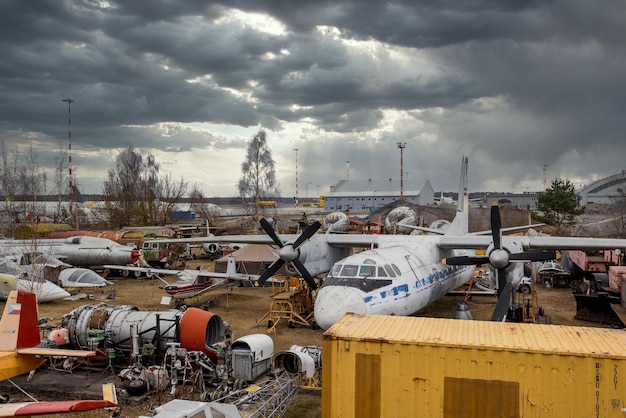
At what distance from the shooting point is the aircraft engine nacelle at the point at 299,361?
1380 cm

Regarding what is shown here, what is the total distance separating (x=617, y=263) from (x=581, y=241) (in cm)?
1373

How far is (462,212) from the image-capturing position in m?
30.1

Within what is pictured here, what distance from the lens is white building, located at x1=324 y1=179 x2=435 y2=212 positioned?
357 feet

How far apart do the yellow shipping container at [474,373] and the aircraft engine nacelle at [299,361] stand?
11.5 ft

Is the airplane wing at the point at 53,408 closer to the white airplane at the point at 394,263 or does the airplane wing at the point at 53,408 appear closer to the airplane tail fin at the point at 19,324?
the airplane tail fin at the point at 19,324

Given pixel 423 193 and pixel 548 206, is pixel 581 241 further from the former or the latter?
pixel 423 193

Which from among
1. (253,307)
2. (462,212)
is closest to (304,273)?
(253,307)

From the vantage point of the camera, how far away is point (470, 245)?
2217cm

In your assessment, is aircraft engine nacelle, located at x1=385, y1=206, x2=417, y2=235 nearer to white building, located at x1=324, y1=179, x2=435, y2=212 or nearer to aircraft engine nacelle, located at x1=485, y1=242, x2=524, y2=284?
aircraft engine nacelle, located at x1=485, y1=242, x2=524, y2=284

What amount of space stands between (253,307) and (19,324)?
14184 mm

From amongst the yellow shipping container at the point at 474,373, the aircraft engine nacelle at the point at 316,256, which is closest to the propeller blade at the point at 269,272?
the aircraft engine nacelle at the point at 316,256

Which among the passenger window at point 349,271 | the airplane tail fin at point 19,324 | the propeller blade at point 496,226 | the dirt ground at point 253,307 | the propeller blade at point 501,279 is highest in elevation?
the propeller blade at point 496,226

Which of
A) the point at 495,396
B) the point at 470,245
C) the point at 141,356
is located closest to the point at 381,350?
the point at 495,396

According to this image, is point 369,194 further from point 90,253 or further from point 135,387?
point 135,387
